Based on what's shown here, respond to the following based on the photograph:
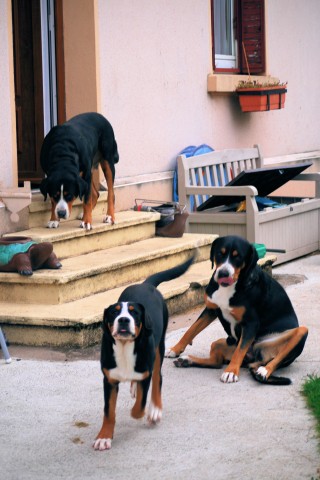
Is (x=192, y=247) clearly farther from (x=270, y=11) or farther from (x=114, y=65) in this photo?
(x=270, y=11)

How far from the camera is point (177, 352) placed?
6.23m

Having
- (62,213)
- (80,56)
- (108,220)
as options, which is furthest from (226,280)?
(80,56)

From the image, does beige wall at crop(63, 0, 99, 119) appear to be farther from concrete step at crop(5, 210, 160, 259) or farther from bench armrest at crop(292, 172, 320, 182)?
bench armrest at crop(292, 172, 320, 182)

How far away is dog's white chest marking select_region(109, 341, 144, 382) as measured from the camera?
4.64 meters

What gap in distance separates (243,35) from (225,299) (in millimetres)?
6732

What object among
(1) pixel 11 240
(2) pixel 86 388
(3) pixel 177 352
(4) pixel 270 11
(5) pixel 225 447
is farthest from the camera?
(4) pixel 270 11

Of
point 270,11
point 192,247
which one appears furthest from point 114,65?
point 270,11

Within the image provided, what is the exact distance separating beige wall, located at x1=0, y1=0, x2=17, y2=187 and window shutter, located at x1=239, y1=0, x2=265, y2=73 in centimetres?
469

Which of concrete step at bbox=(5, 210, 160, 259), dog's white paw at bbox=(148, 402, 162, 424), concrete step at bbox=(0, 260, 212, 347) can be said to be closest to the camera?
dog's white paw at bbox=(148, 402, 162, 424)

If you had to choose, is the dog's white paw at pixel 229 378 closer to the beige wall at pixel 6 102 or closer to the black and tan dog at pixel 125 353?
the black and tan dog at pixel 125 353

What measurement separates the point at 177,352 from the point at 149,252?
6.35 feet

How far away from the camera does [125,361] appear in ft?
15.3

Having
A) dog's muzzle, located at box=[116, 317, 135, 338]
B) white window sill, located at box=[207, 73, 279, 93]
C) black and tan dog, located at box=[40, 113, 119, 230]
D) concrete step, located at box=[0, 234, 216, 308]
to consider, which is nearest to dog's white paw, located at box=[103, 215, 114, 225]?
black and tan dog, located at box=[40, 113, 119, 230]

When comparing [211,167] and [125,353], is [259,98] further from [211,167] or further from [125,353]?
[125,353]
